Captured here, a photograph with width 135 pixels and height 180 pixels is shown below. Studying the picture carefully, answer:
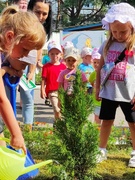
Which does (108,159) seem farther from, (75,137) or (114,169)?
(75,137)

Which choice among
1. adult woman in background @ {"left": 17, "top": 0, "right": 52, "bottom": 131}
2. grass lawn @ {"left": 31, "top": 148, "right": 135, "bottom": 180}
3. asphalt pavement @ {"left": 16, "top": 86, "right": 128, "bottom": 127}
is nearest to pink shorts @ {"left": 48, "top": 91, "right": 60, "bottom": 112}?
adult woman in background @ {"left": 17, "top": 0, "right": 52, "bottom": 131}

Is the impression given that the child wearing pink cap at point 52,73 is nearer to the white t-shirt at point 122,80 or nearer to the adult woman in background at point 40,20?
the adult woman in background at point 40,20

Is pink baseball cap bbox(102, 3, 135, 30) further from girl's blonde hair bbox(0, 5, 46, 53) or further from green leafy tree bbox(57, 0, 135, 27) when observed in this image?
green leafy tree bbox(57, 0, 135, 27)

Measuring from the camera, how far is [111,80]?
414 cm

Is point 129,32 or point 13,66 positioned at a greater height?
point 129,32

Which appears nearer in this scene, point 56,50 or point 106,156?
point 106,156

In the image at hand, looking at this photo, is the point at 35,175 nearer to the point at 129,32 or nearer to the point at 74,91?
the point at 74,91

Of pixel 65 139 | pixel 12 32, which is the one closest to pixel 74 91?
pixel 65 139

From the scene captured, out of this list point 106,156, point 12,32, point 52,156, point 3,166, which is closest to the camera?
point 3,166

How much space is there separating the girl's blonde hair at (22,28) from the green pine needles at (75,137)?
1.20 ft

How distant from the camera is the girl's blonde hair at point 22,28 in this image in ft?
10.1

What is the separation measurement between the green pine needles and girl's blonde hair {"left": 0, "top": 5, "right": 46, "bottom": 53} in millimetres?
367

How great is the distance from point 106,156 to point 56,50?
2495 mm

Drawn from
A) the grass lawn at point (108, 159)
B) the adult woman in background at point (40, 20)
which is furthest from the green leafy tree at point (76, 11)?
the grass lawn at point (108, 159)
